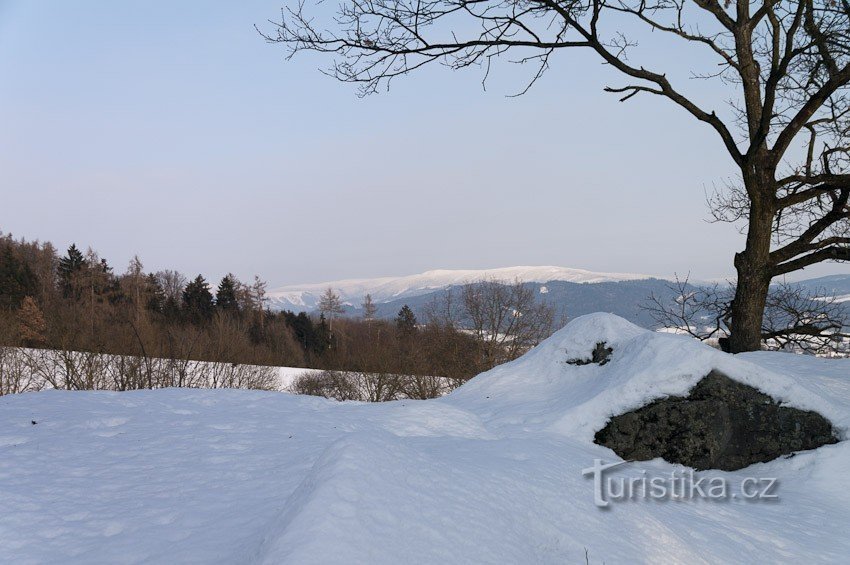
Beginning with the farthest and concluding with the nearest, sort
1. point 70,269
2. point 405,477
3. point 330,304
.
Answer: point 330,304
point 70,269
point 405,477

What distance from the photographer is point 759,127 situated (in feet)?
31.1

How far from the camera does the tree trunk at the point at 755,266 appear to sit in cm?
949

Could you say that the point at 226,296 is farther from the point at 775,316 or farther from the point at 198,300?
the point at 775,316

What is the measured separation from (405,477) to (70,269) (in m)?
83.8

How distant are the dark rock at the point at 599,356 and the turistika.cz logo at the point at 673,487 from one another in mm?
2134

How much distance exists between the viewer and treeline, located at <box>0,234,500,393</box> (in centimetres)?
3812

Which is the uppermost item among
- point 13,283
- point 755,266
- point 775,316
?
point 13,283

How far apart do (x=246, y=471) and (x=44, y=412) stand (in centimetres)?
328

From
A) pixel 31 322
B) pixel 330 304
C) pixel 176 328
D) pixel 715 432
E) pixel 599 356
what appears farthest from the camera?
pixel 330 304

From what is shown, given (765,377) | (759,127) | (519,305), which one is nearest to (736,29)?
(759,127)

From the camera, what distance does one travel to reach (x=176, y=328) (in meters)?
51.3

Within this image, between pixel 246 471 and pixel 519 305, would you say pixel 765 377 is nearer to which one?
pixel 246 471

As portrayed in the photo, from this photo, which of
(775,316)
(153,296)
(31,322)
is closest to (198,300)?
(153,296)

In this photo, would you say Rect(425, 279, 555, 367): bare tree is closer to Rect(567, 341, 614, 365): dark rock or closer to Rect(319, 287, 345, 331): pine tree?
Rect(567, 341, 614, 365): dark rock
